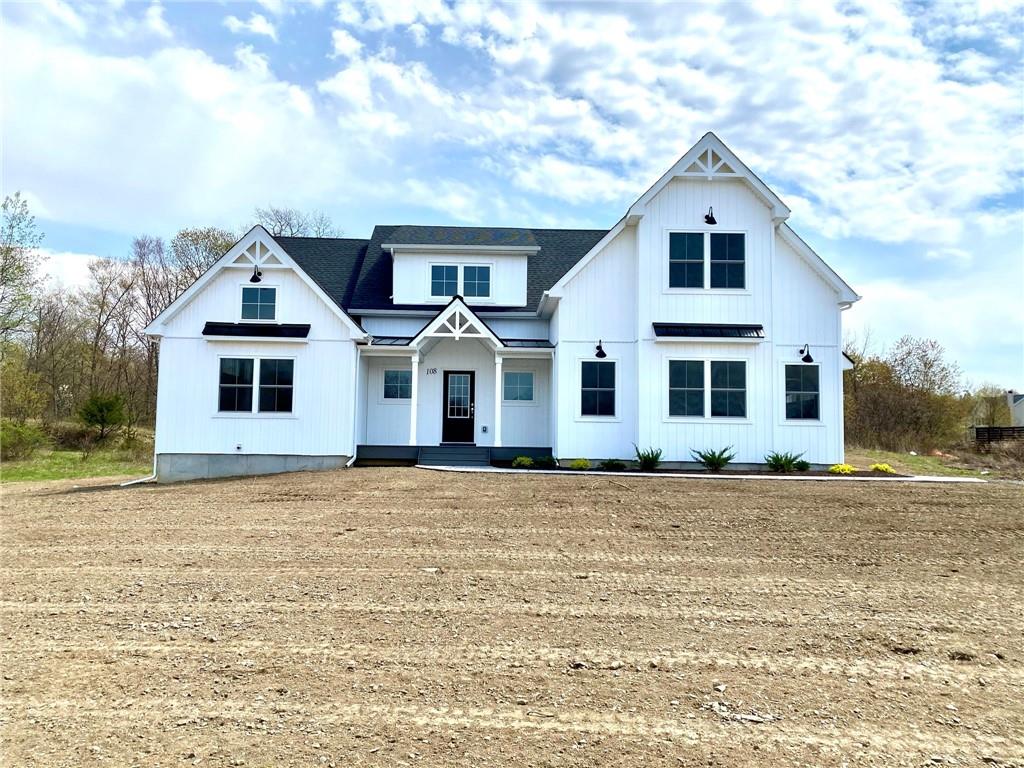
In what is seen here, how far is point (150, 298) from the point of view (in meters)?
39.8

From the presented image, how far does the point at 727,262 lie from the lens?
54.8 ft

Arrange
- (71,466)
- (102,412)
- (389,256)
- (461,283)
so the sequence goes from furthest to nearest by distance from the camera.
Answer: (102,412)
(71,466)
(389,256)
(461,283)

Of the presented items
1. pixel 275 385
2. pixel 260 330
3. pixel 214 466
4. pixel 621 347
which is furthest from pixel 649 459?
pixel 214 466

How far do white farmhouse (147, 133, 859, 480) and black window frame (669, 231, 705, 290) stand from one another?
52 mm

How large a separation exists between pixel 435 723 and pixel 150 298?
42819 millimetres

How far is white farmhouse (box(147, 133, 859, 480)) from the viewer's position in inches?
644

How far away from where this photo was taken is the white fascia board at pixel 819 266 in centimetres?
1644

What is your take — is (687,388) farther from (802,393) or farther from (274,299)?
(274,299)

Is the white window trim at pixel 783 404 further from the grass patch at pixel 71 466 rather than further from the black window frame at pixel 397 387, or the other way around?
the grass patch at pixel 71 466

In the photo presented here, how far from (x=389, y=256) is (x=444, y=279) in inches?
117

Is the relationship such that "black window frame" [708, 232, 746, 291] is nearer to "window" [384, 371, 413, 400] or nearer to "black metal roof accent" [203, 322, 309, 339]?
"window" [384, 371, 413, 400]

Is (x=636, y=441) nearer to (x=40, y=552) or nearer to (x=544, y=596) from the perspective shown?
(x=544, y=596)

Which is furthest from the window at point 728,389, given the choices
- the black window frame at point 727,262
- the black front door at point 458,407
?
the black front door at point 458,407

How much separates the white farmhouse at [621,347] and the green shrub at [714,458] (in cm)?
21
